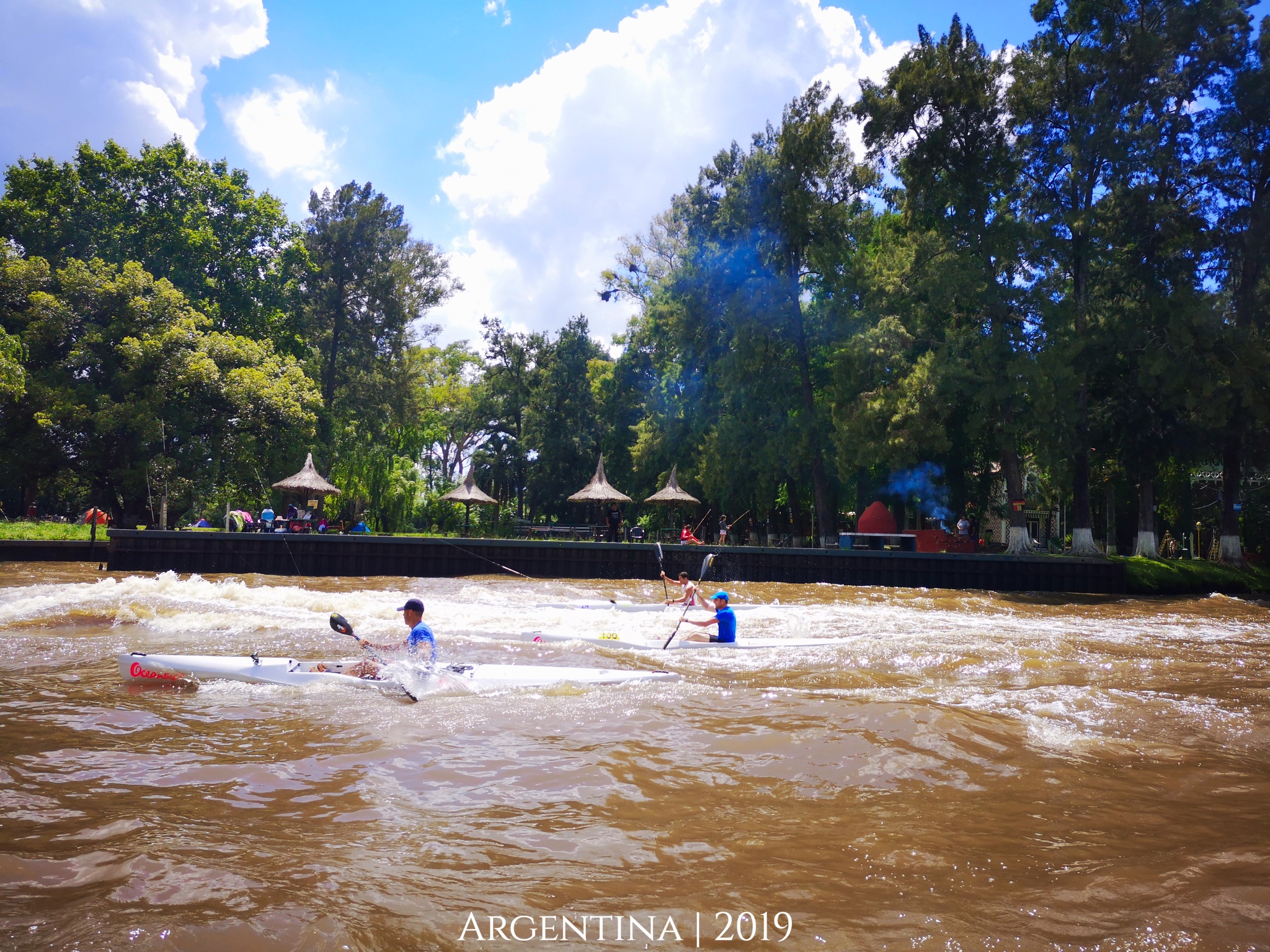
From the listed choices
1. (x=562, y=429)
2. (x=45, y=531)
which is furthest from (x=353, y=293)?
(x=45, y=531)

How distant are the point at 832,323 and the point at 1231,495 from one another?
1484cm

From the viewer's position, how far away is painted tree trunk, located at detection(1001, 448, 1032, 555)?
27516 millimetres

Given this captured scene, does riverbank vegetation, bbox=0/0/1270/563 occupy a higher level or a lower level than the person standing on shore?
higher

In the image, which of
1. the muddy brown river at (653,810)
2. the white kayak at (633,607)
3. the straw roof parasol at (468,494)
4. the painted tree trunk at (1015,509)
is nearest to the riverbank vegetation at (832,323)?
the painted tree trunk at (1015,509)

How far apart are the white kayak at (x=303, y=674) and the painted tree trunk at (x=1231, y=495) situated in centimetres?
2641

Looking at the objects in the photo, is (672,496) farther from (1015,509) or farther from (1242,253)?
(1242,253)

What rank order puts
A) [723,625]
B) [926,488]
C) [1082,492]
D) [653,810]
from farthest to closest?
[926,488]
[1082,492]
[723,625]
[653,810]

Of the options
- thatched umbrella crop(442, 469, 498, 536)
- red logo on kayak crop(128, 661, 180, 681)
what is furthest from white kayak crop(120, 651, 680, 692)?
thatched umbrella crop(442, 469, 498, 536)

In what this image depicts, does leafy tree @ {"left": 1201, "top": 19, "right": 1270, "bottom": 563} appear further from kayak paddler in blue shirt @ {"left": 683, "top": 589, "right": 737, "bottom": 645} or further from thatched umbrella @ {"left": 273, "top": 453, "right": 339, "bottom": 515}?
thatched umbrella @ {"left": 273, "top": 453, "right": 339, "bottom": 515}

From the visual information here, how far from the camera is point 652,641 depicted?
1225 centimetres

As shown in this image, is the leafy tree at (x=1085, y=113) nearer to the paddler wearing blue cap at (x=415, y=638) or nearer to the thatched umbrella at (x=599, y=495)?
the thatched umbrella at (x=599, y=495)

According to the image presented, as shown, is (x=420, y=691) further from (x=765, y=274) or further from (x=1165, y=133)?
(x=1165, y=133)

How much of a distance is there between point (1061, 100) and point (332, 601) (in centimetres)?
2910

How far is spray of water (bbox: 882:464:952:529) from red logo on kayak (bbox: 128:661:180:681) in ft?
89.3
